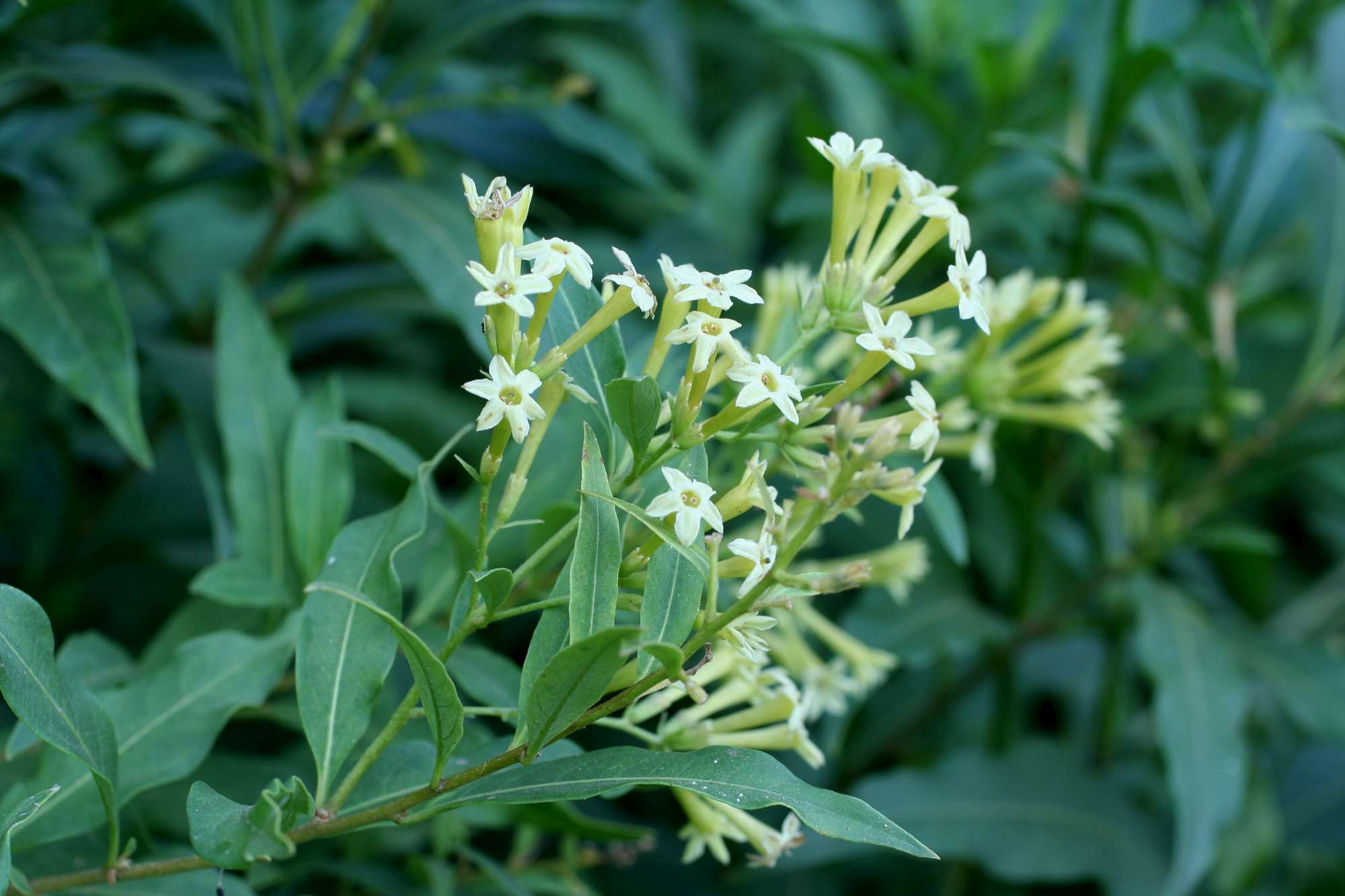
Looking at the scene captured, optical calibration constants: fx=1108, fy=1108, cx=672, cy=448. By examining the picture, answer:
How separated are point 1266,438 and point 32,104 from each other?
266cm

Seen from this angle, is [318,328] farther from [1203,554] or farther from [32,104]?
[1203,554]

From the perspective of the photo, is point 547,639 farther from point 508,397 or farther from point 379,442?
point 379,442

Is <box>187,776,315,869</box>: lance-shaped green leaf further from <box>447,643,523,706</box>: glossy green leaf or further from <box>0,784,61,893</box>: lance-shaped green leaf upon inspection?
<box>447,643,523,706</box>: glossy green leaf

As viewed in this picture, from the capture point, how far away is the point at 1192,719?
224cm

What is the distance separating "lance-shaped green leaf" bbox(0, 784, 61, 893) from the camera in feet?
3.13

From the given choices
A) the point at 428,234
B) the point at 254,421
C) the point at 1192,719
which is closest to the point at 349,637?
the point at 254,421

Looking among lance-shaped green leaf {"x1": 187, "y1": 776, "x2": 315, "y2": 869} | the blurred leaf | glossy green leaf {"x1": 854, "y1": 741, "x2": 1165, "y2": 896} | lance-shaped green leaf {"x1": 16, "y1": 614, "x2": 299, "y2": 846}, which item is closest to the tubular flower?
lance-shaped green leaf {"x1": 187, "y1": 776, "x2": 315, "y2": 869}

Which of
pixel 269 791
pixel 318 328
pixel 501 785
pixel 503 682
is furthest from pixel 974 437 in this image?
pixel 318 328

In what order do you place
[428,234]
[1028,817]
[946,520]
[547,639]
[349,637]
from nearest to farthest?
[547,639]
[349,637]
[946,520]
[428,234]
[1028,817]

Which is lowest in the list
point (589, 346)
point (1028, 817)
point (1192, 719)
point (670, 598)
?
point (1028, 817)

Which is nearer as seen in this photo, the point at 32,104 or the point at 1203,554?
the point at 32,104

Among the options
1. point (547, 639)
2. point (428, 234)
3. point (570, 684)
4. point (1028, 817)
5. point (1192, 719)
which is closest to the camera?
point (570, 684)

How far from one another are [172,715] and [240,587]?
18 centimetres

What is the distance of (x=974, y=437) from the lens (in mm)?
1822
